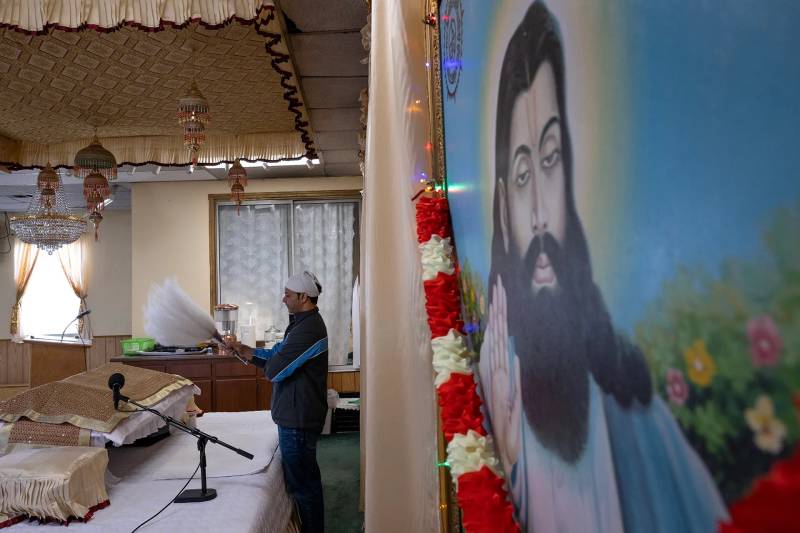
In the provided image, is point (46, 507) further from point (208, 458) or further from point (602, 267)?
point (602, 267)

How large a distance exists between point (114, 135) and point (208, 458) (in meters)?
3.44

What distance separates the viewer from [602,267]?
445 mm

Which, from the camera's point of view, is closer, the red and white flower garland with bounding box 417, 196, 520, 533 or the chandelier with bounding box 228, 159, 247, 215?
the red and white flower garland with bounding box 417, 196, 520, 533

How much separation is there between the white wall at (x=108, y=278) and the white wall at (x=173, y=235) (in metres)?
3.26

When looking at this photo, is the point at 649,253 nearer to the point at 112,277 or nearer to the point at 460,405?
the point at 460,405

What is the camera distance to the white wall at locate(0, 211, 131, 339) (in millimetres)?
9766

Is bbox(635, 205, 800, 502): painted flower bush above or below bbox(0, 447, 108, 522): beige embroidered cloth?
above

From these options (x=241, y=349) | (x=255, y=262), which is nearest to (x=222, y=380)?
(x=255, y=262)

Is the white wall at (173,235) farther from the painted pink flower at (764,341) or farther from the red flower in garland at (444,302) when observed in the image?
the painted pink flower at (764,341)

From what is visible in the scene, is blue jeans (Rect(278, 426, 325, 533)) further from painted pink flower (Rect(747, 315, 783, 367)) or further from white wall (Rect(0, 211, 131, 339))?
white wall (Rect(0, 211, 131, 339))


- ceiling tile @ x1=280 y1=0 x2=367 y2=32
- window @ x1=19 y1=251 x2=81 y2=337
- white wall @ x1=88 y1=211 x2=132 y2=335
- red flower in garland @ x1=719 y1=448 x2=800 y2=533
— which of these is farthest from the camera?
window @ x1=19 y1=251 x2=81 y2=337

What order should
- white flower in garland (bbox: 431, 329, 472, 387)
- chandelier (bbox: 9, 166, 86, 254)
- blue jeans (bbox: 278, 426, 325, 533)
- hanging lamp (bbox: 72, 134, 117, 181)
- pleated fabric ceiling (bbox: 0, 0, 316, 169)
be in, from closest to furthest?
white flower in garland (bbox: 431, 329, 472, 387)
pleated fabric ceiling (bbox: 0, 0, 316, 169)
blue jeans (bbox: 278, 426, 325, 533)
hanging lamp (bbox: 72, 134, 117, 181)
chandelier (bbox: 9, 166, 86, 254)

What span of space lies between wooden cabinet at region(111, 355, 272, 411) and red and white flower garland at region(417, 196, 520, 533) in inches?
212

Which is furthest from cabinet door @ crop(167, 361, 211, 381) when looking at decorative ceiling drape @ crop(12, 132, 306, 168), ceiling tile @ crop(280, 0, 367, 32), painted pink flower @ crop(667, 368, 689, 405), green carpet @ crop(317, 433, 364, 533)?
painted pink flower @ crop(667, 368, 689, 405)
